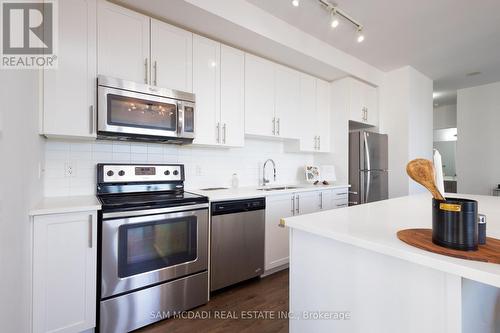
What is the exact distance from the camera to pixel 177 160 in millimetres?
2496

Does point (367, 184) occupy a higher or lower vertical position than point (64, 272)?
higher

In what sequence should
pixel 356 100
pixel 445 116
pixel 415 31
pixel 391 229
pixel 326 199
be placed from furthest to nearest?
pixel 445 116 < pixel 356 100 < pixel 326 199 < pixel 415 31 < pixel 391 229

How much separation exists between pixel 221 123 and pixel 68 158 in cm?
137

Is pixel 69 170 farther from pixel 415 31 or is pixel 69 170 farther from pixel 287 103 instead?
pixel 415 31

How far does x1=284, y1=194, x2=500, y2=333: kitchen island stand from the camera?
0.77 meters

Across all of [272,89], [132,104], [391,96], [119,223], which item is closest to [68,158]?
[132,104]

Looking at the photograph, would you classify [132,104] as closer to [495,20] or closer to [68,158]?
[68,158]

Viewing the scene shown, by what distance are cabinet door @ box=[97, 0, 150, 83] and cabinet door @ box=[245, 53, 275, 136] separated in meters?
1.10

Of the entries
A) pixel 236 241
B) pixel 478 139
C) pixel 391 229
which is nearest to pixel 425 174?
pixel 391 229

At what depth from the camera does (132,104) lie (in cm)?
194

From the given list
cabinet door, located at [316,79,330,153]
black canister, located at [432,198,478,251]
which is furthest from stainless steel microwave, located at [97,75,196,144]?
cabinet door, located at [316,79,330,153]

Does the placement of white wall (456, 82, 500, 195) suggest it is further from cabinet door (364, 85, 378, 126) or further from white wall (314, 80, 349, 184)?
white wall (314, 80, 349, 184)

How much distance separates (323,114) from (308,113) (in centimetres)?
36

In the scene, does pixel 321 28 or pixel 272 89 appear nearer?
pixel 321 28
